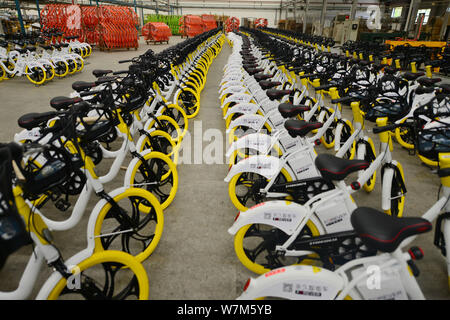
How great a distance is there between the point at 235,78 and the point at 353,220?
388 cm

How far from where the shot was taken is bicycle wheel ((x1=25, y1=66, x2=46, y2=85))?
643cm

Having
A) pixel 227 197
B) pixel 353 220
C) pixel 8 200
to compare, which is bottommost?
pixel 227 197

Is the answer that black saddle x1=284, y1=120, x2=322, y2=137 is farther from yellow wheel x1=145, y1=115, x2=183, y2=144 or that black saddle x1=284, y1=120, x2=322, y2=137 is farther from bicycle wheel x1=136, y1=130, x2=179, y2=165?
yellow wheel x1=145, y1=115, x2=183, y2=144

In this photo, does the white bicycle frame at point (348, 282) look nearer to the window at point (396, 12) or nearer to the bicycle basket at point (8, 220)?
the bicycle basket at point (8, 220)

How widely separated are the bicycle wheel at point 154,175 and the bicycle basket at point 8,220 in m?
1.07

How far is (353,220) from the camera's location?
1087 millimetres

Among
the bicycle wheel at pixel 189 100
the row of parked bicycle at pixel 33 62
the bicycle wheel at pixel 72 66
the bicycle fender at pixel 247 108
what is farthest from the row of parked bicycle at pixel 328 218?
the bicycle wheel at pixel 72 66

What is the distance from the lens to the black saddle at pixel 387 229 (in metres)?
0.97

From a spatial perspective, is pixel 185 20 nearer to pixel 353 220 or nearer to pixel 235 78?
pixel 235 78

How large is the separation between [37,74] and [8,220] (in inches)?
284

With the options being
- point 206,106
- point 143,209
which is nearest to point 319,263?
point 143,209

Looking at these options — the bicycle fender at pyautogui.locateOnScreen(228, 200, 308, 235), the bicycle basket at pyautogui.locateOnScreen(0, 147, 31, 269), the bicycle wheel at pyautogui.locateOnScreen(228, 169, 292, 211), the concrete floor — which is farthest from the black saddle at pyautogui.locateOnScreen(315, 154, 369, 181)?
the bicycle basket at pyautogui.locateOnScreen(0, 147, 31, 269)

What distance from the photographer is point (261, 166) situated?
2029mm

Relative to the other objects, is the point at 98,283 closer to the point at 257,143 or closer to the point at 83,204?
the point at 83,204
